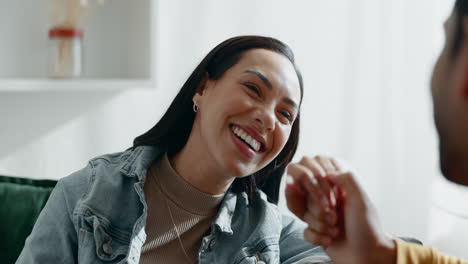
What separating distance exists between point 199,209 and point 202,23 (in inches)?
36.6

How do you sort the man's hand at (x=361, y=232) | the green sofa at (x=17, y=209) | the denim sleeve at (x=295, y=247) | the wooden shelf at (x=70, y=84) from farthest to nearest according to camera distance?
the wooden shelf at (x=70, y=84) < the green sofa at (x=17, y=209) < the denim sleeve at (x=295, y=247) < the man's hand at (x=361, y=232)

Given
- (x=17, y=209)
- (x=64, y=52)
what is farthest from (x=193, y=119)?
(x=64, y=52)

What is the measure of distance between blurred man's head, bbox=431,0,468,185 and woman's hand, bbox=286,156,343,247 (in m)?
0.37

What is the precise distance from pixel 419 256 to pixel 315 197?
0.18m

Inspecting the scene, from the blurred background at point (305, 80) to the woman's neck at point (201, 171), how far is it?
554 millimetres

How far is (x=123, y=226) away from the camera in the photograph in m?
1.64

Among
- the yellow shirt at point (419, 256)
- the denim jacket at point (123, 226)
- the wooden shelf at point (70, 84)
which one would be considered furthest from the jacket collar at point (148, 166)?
the yellow shirt at point (419, 256)

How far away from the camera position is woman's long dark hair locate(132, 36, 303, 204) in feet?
5.48

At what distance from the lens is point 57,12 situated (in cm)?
220

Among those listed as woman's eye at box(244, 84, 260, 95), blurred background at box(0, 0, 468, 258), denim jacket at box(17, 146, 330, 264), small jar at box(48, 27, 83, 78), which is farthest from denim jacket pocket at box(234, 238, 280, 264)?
small jar at box(48, 27, 83, 78)

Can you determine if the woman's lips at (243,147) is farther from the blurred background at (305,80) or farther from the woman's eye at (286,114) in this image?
the blurred background at (305,80)

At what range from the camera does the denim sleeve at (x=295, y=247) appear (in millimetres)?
1508

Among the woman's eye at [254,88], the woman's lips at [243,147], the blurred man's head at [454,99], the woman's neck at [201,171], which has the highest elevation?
the blurred man's head at [454,99]

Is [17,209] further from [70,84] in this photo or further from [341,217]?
[341,217]
